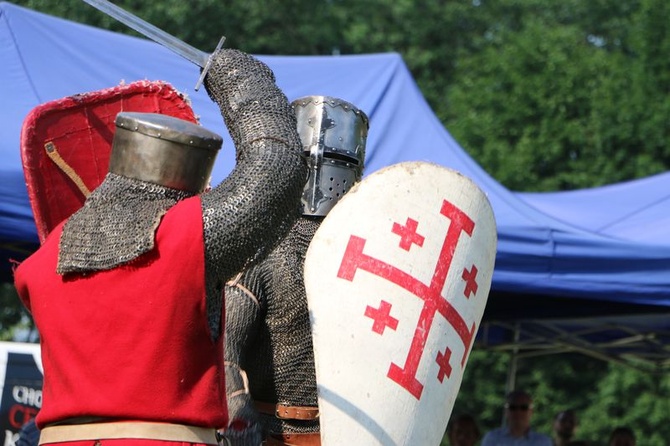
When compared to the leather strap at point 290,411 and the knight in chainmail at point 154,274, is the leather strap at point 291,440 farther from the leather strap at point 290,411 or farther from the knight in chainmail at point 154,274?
the knight in chainmail at point 154,274

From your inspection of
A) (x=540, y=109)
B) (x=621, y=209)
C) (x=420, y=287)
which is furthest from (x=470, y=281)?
(x=540, y=109)

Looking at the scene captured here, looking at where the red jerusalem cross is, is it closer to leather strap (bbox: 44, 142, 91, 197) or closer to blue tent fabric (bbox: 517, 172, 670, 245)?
leather strap (bbox: 44, 142, 91, 197)

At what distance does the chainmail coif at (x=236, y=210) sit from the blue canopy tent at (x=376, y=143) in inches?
82.9

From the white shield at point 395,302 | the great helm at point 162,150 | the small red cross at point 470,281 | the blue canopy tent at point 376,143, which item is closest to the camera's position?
the great helm at point 162,150

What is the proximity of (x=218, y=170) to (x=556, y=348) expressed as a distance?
4.57m

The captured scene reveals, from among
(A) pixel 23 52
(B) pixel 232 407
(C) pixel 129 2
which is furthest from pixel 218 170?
(C) pixel 129 2

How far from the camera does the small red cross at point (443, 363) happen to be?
9.86ft

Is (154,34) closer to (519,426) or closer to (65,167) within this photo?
(65,167)

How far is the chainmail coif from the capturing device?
243cm

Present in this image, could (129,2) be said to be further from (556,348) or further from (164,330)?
(164,330)

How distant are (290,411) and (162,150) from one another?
1.30m

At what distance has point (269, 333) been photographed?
362 centimetres

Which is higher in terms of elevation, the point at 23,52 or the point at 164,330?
the point at 23,52

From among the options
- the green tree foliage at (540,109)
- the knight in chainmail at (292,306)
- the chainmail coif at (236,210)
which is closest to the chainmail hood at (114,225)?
the chainmail coif at (236,210)
